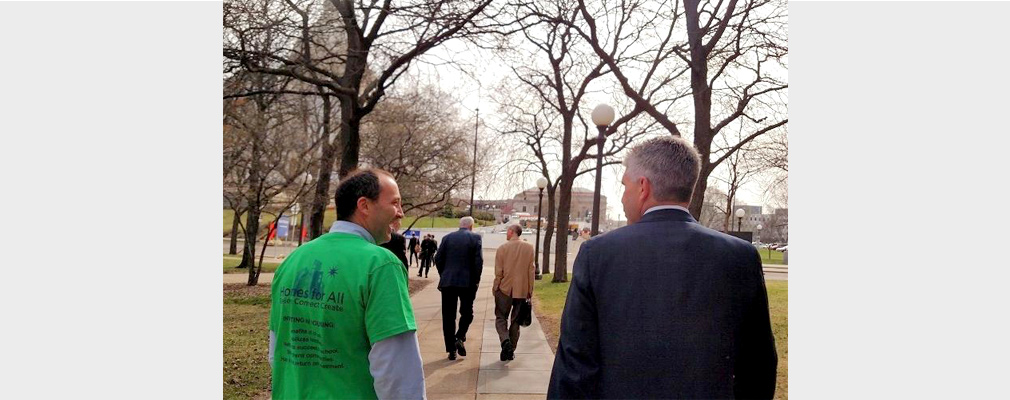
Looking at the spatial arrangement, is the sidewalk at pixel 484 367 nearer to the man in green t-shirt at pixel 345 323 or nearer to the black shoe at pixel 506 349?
the black shoe at pixel 506 349

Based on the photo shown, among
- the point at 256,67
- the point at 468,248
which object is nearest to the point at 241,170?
the point at 256,67

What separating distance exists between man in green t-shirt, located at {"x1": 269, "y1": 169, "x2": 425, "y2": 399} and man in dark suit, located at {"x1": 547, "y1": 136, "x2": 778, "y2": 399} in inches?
21.4

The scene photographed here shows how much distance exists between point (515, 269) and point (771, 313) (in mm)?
9161

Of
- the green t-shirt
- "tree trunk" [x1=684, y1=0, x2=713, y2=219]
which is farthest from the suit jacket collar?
"tree trunk" [x1=684, y1=0, x2=713, y2=219]

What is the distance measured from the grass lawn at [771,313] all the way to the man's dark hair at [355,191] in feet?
14.4

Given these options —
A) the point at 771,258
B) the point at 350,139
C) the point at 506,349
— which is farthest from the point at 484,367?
the point at 771,258

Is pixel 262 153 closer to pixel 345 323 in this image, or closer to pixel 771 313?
pixel 771 313

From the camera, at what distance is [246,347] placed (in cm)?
907

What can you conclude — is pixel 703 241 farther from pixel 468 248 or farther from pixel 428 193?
pixel 428 193

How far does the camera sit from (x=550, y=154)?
27.3 meters

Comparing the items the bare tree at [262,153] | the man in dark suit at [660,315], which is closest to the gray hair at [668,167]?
the man in dark suit at [660,315]

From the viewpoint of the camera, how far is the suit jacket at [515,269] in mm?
8484

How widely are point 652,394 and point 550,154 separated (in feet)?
82.9

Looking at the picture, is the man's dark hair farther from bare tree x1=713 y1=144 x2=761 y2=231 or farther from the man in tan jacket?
bare tree x1=713 y1=144 x2=761 y2=231
